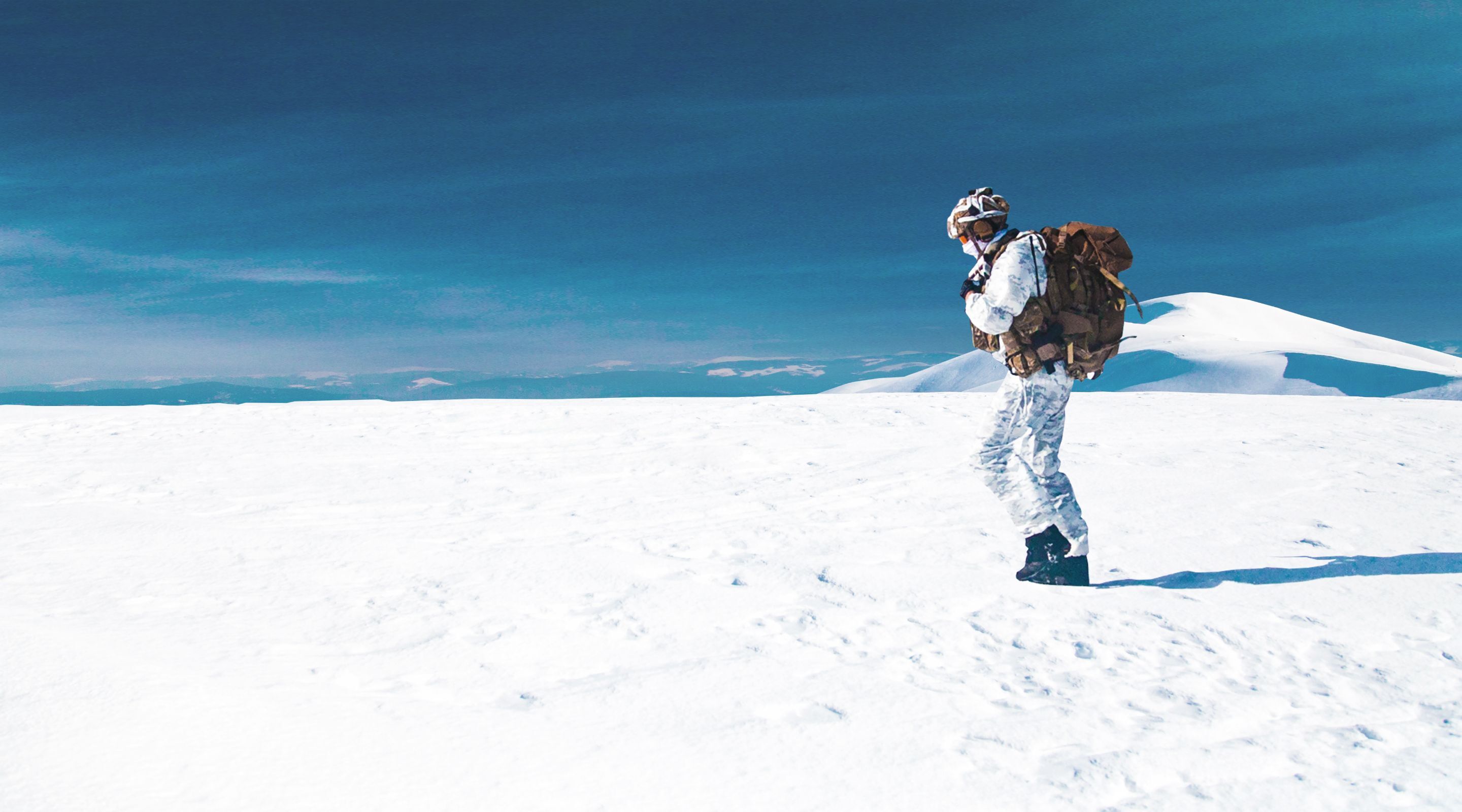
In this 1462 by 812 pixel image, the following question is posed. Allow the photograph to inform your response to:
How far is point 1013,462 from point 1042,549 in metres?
0.54

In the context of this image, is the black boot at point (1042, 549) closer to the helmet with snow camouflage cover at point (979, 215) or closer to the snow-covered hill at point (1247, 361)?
the helmet with snow camouflage cover at point (979, 215)

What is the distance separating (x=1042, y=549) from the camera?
15.6 feet

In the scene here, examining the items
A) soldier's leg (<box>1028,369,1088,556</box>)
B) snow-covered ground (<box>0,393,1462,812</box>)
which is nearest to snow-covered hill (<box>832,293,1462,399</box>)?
snow-covered ground (<box>0,393,1462,812</box>)

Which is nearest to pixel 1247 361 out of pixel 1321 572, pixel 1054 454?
pixel 1321 572

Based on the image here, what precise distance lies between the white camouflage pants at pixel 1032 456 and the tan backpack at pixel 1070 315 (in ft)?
0.35

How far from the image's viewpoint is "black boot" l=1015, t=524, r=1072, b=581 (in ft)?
15.5

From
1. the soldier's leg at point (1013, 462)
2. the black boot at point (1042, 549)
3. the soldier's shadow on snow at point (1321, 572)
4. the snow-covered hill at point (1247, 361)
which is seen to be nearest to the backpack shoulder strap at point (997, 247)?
the soldier's leg at point (1013, 462)

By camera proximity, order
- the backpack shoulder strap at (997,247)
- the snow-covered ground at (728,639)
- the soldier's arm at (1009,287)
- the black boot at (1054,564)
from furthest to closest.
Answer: the backpack shoulder strap at (997,247), the black boot at (1054,564), the soldier's arm at (1009,287), the snow-covered ground at (728,639)

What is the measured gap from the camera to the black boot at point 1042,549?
4.73 m

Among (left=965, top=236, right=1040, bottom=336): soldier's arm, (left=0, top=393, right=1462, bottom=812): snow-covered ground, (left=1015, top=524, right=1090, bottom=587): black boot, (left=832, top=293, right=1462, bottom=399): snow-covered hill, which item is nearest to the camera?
(left=0, top=393, right=1462, bottom=812): snow-covered ground

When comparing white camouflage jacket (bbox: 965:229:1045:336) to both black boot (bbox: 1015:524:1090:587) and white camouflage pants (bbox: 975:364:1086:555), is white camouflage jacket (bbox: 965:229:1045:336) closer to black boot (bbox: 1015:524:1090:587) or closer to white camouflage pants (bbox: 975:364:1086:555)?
white camouflage pants (bbox: 975:364:1086:555)

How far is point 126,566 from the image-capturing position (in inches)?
211

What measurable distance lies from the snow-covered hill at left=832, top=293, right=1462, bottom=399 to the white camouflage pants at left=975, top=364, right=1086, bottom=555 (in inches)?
2322

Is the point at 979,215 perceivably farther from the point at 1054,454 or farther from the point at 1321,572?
the point at 1321,572
